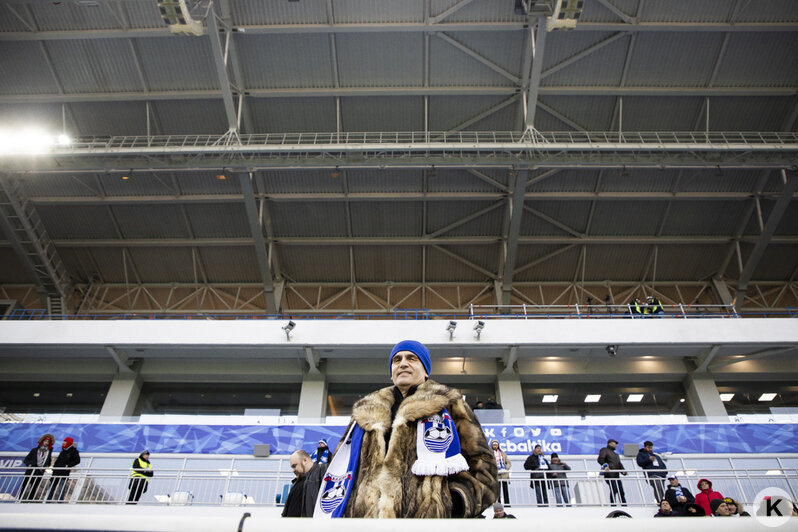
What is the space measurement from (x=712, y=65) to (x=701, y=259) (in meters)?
10.5

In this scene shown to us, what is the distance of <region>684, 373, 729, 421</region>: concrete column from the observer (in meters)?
20.5

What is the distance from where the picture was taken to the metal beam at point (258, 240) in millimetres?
22597

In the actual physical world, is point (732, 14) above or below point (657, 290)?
above

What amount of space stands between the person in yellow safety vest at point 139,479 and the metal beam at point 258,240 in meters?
13.9

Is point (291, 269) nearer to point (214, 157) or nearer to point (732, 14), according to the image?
point (214, 157)

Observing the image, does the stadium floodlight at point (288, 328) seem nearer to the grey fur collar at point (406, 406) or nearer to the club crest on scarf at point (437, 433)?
the grey fur collar at point (406, 406)

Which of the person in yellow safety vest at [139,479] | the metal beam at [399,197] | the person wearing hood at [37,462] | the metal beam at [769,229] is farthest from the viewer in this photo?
the metal beam at [399,197]

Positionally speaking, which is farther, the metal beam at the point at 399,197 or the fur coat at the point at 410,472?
the metal beam at the point at 399,197

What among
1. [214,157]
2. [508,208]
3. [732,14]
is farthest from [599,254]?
[214,157]

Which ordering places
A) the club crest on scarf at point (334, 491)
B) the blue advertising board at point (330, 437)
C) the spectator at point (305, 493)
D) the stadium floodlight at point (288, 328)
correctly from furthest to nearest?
the stadium floodlight at point (288, 328) < the blue advertising board at point (330, 437) < the spectator at point (305, 493) < the club crest on scarf at point (334, 491)

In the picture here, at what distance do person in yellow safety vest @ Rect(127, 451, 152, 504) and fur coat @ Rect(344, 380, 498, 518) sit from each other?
31.3 feet

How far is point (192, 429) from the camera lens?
55.4 feet

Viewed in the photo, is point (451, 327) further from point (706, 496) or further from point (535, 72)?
point (706, 496)

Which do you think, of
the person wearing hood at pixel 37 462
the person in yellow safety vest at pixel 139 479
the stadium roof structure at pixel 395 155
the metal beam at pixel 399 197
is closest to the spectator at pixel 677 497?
the person in yellow safety vest at pixel 139 479
